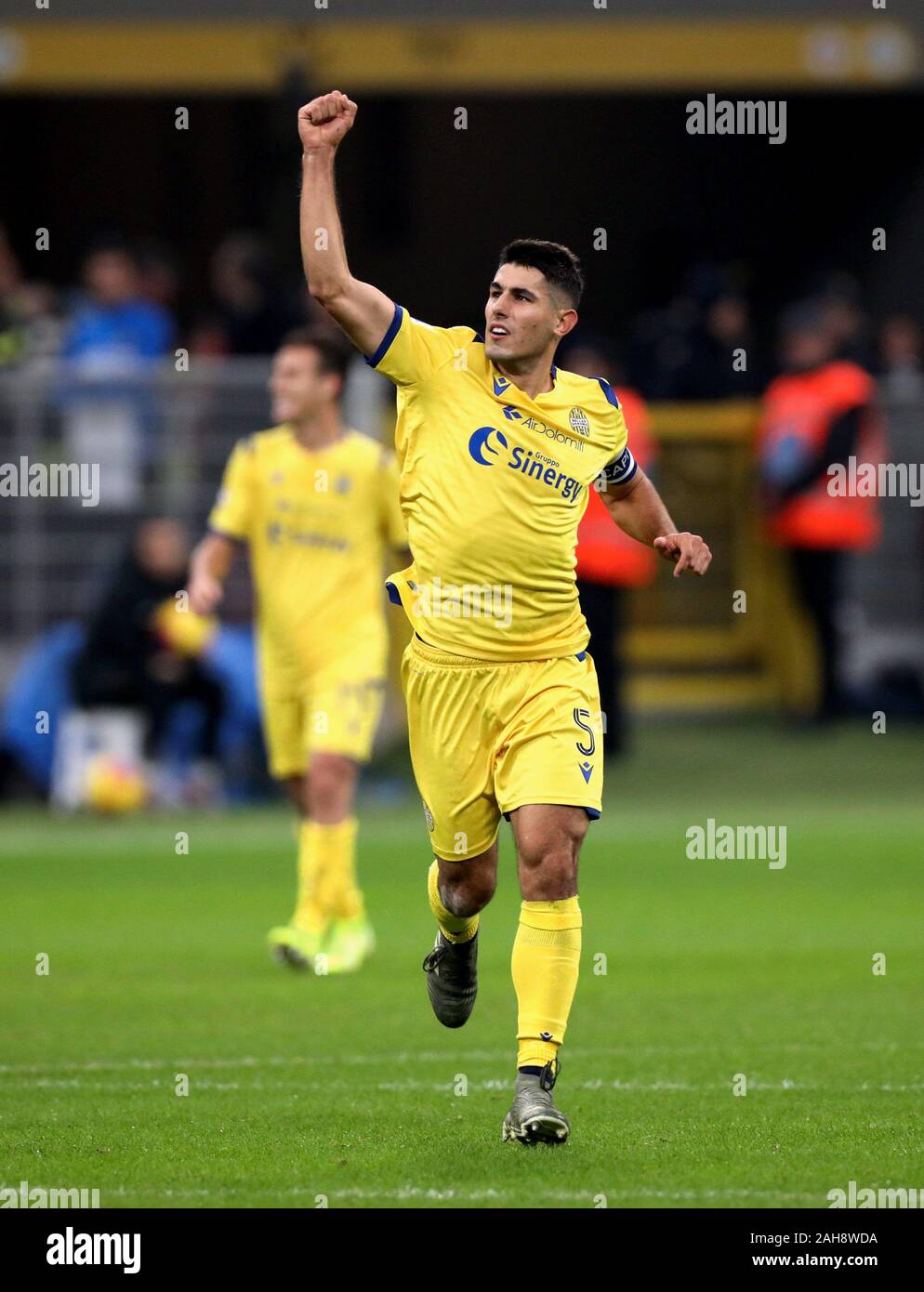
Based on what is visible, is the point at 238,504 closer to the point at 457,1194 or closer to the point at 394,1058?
the point at 394,1058

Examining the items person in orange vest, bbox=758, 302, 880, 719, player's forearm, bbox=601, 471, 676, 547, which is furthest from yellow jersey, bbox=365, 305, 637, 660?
person in orange vest, bbox=758, 302, 880, 719

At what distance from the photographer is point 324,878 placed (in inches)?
427

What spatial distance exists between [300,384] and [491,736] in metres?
3.94

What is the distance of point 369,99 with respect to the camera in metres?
24.4

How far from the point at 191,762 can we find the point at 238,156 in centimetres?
980

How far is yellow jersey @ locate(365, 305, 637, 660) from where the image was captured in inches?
291

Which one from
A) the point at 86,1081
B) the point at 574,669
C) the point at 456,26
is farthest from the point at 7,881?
the point at 456,26

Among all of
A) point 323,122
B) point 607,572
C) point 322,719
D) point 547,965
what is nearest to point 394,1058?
point 547,965

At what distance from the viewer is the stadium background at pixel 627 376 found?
8906mm

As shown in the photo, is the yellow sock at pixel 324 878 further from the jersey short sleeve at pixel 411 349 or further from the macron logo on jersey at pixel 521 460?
the jersey short sleeve at pixel 411 349

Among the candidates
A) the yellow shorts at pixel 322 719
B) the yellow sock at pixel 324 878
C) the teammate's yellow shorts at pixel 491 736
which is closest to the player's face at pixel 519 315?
the teammate's yellow shorts at pixel 491 736

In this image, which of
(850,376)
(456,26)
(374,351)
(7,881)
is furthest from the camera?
(456,26)

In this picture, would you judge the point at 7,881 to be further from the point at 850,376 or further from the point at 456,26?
the point at 456,26

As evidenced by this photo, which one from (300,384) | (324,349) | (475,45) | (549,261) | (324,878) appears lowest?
(324,878)
